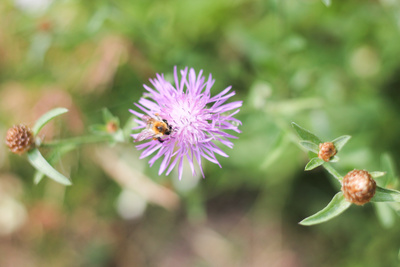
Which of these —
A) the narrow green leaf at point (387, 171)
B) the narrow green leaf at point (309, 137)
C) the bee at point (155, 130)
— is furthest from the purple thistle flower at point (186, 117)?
the narrow green leaf at point (387, 171)

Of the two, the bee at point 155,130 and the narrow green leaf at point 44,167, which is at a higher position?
the bee at point 155,130

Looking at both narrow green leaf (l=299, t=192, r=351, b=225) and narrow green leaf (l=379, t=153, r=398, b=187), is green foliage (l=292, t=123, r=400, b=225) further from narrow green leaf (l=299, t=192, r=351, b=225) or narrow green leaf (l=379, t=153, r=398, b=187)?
narrow green leaf (l=379, t=153, r=398, b=187)

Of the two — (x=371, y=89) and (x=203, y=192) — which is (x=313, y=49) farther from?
(x=203, y=192)

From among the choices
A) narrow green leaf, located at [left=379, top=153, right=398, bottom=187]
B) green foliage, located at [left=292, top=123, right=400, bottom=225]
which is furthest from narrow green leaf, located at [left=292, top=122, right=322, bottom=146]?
narrow green leaf, located at [left=379, top=153, right=398, bottom=187]

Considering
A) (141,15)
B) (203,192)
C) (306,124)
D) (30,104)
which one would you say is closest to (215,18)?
(141,15)

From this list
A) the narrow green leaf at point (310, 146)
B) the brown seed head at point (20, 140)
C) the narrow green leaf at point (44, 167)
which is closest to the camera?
the narrow green leaf at point (310, 146)

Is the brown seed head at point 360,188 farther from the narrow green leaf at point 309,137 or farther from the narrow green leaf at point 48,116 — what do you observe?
the narrow green leaf at point 48,116

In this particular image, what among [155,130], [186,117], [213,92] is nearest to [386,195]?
[186,117]

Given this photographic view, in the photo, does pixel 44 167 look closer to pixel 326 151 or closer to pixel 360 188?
pixel 326 151
